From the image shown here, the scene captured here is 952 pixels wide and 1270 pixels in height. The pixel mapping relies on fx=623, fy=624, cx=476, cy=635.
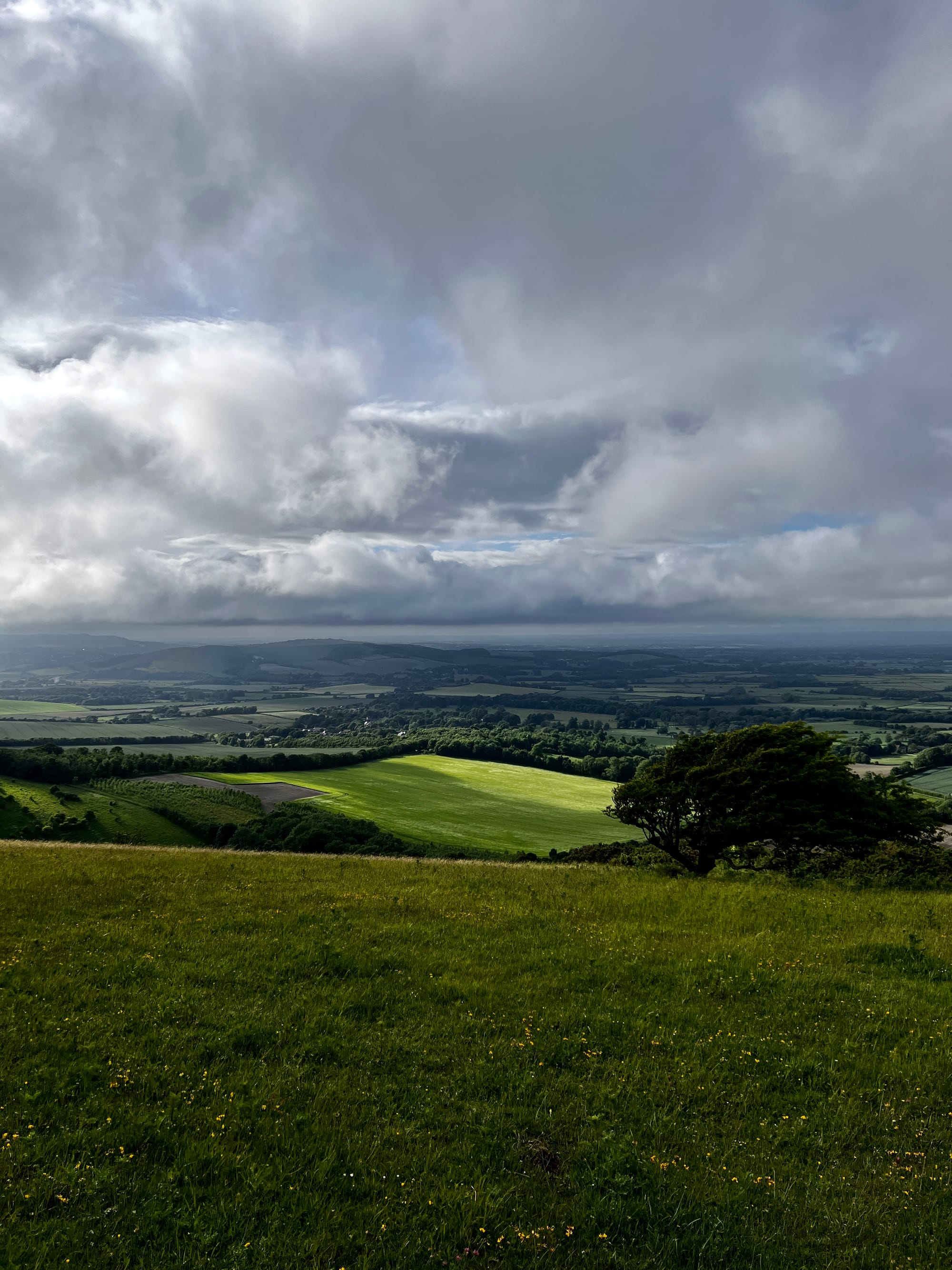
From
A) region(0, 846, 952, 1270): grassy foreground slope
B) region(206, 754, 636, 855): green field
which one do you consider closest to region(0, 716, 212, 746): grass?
region(206, 754, 636, 855): green field

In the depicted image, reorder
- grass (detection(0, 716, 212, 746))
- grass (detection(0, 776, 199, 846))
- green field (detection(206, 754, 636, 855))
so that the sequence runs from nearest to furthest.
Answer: grass (detection(0, 776, 199, 846)) → green field (detection(206, 754, 636, 855)) → grass (detection(0, 716, 212, 746))

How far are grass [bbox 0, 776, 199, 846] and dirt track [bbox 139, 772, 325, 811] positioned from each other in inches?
501

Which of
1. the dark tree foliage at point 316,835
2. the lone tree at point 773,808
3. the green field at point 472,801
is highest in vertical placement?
the lone tree at point 773,808

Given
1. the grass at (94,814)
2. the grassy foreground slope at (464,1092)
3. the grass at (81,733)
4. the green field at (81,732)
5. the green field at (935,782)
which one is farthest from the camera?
the green field at (81,732)

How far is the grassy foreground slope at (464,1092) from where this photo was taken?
601cm

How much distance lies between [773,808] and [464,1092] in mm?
21326

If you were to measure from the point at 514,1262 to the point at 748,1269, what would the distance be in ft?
7.07

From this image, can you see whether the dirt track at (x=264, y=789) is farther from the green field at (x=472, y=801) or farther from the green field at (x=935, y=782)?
the green field at (x=935, y=782)

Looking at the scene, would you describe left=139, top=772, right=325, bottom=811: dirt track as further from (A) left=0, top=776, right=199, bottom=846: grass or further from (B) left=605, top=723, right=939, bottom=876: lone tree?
(B) left=605, top=723, right=939, bottom=876: lone tree

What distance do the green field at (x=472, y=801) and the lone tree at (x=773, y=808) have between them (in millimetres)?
39604

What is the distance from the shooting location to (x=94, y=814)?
74000 mm

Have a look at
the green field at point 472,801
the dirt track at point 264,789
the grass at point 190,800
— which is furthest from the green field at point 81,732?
the green field at point 472,801

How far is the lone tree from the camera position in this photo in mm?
25188

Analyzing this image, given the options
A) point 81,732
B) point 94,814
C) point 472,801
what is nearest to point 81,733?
point 81,732
